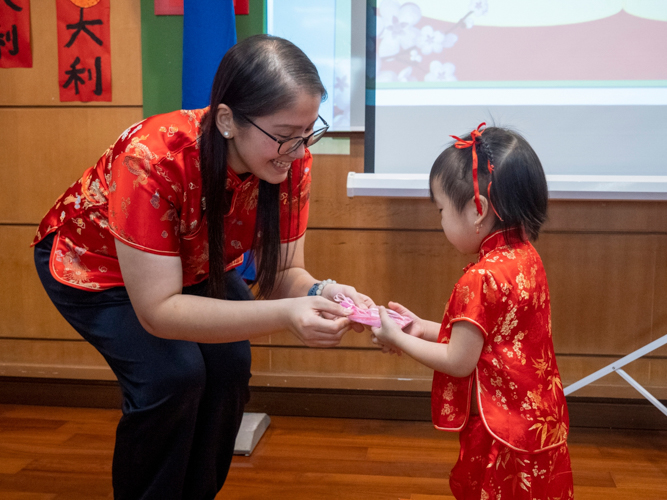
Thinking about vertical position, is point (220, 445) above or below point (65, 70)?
below

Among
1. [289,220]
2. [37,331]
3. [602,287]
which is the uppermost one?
[289,220]

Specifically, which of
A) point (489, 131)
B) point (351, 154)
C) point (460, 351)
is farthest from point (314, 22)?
point (460, 351)

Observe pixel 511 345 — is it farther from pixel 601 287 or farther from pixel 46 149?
pixel 46 149

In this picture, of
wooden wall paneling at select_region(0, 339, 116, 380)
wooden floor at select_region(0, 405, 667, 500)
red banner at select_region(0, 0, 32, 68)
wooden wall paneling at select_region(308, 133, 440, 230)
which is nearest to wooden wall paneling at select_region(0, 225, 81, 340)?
wooden wall paneling at select_region(0, 339, 116, 380)

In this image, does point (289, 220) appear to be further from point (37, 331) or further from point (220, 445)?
point (37, 331)

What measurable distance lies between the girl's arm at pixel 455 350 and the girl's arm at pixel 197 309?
0.50ft

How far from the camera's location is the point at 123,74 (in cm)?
214

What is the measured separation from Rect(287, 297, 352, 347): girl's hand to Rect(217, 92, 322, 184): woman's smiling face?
27 cm

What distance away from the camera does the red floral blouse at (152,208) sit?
1.08 meters

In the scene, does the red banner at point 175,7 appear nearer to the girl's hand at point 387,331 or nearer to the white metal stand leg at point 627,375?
the girl's hand at point 387,331

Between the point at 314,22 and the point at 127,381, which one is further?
the point at 314,22

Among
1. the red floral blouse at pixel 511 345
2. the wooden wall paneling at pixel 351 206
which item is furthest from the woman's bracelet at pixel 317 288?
the wooden wall paneling at pixel 351 206

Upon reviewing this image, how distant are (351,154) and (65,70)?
1110 mm

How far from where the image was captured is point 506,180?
1.07m
